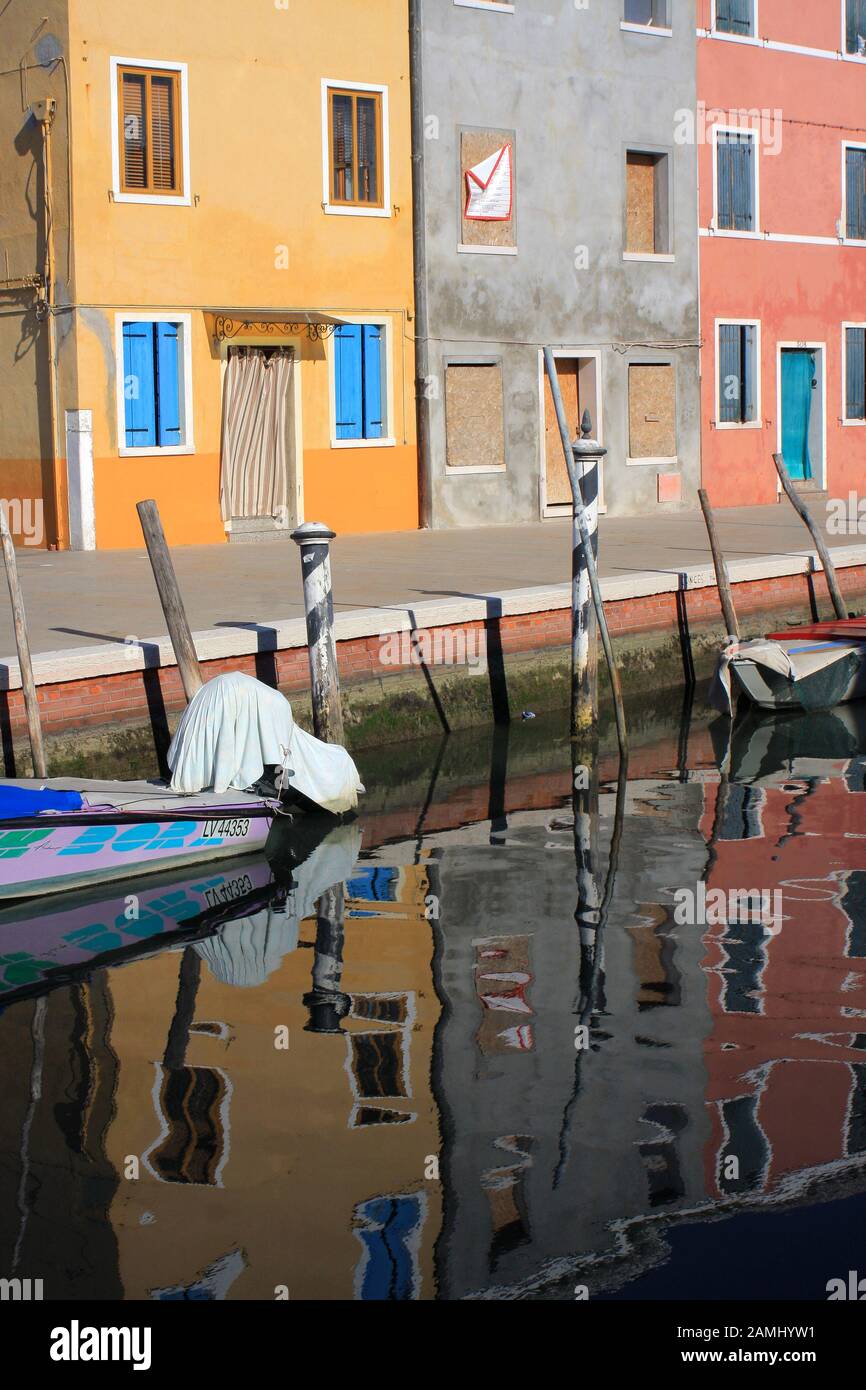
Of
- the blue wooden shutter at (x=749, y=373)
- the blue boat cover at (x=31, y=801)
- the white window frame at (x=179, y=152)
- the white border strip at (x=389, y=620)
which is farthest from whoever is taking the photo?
the blue wooden shutter at (x=749, y=373)

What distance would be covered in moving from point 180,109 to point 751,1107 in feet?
54.6

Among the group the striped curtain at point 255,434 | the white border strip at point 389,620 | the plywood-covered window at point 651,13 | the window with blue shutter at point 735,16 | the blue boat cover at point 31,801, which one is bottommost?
the blue boat cover at point 31,801

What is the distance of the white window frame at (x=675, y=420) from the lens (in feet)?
85.3

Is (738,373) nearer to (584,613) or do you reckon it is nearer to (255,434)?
(255,434)

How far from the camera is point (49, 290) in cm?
2069

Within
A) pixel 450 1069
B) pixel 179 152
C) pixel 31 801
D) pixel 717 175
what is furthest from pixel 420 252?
pixel 450 1069

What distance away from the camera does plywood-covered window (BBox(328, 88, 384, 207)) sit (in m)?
22.5

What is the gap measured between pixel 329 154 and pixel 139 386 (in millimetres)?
3874

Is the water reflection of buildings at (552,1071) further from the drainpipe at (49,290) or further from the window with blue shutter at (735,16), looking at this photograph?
the window with blue shutter at (735,16)

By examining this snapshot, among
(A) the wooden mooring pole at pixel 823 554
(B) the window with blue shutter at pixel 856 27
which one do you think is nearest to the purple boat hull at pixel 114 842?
(A) the wooden mooring pole at pixel 823 554

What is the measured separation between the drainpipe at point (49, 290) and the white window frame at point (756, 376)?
1055cm

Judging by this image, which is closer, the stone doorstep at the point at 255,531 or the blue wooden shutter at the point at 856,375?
the stone doorstep at the point at 255,531

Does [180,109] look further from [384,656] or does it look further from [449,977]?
[449,977]

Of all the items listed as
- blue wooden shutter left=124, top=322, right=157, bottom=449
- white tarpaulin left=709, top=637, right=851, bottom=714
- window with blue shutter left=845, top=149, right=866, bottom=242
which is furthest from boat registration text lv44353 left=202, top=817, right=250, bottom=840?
window with blue shutter left=845, top=149, right=866, bottom=242
